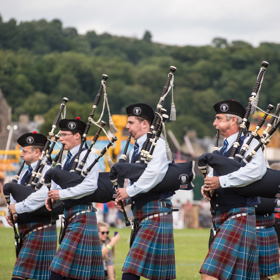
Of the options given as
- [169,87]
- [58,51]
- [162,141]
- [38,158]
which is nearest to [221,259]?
[162,141]

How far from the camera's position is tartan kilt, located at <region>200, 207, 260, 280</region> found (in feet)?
19.3

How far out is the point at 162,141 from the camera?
21.5 feet

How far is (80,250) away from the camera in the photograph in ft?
22.6

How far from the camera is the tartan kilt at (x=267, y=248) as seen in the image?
23.1ft

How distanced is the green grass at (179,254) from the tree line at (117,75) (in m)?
48.5

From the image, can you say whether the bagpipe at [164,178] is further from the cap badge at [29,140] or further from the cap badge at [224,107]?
the cap badge at [29,140]

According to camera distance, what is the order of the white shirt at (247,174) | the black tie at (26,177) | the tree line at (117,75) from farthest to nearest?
the tree line at (117,75) → the black tie at (26,177) → the white shirt at (247,174)

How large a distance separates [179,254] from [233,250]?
325 inches

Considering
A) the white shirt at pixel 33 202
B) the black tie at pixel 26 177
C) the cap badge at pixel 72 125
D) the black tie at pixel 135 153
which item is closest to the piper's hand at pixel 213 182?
the black tie at pixel 135 153

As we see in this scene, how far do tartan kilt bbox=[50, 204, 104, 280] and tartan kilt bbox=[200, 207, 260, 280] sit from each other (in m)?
1.44

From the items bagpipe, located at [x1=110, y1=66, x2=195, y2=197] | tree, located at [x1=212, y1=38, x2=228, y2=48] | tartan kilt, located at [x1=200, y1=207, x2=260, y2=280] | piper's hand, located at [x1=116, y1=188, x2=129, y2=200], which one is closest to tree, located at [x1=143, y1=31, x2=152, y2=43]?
tree, located at [x1=212, y1=38, x2=228, y2=48]

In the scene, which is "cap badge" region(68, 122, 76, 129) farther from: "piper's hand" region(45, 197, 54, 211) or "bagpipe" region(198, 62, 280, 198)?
"bagpipe" region(198, 62, 280, 198)

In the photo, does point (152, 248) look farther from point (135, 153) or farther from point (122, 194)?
point (135, 153)

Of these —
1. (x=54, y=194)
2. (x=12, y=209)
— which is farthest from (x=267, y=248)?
(x=12, y=209)
